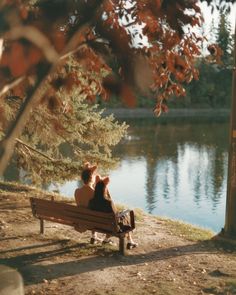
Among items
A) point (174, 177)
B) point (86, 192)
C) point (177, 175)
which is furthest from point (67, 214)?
point (177, 175)

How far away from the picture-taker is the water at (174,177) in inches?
736

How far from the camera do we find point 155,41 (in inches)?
232

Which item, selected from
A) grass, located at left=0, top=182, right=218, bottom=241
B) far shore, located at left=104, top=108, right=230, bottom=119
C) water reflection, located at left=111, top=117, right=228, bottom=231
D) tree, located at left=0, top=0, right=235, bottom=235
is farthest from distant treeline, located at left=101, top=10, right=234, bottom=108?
tree, located at left=0, top=0, right=235, bottom=235

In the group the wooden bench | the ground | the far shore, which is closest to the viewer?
the ground

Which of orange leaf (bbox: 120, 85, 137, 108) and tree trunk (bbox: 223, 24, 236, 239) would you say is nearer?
orange leaf (bbox: 120, 85, 137, 108)

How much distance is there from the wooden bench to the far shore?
54518 millimetres

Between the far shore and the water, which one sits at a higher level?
the far shore

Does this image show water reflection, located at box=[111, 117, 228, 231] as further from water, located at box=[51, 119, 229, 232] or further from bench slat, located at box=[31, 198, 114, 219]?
bench slat, located at box=[31, 198, 114, 219]

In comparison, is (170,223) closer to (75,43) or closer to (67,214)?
(67,214)

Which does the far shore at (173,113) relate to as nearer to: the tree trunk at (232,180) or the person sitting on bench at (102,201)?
the tree trunk at (232,180)

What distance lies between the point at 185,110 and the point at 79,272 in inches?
2782

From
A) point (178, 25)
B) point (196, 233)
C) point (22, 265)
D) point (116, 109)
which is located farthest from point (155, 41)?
point (116, 109)

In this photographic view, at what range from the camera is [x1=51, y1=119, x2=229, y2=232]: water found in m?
18.7

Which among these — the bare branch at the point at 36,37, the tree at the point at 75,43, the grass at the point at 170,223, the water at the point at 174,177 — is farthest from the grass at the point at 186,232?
the bare branch at the point at 36,37
